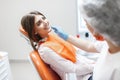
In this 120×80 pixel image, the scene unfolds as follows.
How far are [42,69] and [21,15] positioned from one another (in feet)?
7.42

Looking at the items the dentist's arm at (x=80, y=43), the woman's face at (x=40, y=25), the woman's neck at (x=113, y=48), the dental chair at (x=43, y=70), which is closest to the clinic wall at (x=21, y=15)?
the dentist's arm at (x=80, y=43)

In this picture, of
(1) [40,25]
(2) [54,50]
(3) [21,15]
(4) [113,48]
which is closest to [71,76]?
(2) [54,50]

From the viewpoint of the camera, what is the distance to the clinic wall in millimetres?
3785

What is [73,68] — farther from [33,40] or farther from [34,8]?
[34,8]

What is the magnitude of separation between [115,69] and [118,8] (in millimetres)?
306

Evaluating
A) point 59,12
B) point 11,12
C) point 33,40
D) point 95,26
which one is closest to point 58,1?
point 59,12

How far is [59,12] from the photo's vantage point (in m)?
3.81

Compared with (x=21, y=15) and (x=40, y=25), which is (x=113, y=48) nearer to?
(x=40, y=25)

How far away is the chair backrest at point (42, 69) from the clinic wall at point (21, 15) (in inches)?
74.6

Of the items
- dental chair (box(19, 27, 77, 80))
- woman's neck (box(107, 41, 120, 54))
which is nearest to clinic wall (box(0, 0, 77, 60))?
dental chair (box(19, 27, 77, 80))

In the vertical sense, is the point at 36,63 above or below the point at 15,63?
above

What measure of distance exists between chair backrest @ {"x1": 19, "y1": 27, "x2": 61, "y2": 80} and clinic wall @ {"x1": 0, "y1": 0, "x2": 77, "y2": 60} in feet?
6.19

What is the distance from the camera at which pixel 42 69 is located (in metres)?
1.86

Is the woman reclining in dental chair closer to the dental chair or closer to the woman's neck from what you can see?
the dental chair
